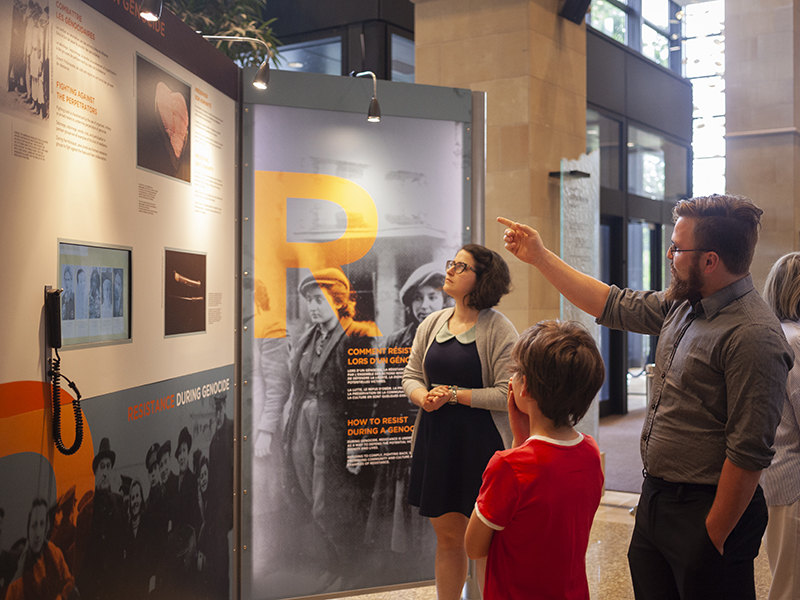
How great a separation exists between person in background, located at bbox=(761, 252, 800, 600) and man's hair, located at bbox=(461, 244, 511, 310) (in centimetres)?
102

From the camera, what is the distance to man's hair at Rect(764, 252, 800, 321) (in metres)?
2.47

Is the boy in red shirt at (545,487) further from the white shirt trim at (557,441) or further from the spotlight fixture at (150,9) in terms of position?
the spotlight fixture at (150,9)

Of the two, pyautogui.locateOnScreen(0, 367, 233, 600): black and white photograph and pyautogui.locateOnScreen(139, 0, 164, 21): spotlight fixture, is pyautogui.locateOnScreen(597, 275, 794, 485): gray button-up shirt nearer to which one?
pyautogui.locateOnScreen(0, 367, 233, 600): black and white photograph

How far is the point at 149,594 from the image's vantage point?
239cm

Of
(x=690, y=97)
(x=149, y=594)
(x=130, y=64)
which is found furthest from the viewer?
(x=690, y=97)

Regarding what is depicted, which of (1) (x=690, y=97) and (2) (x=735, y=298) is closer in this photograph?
(2) (x=735, y=298)

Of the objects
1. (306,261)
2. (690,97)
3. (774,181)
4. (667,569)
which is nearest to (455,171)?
(306,261)

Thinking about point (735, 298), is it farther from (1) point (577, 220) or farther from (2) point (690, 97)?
(2) point (690, 97)

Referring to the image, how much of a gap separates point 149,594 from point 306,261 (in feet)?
4.89

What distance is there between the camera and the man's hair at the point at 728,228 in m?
1.78

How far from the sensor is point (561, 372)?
1.50 m

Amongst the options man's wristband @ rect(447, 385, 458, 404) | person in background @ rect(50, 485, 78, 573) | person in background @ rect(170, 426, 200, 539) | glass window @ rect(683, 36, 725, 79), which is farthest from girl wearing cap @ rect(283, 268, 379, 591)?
glass window @ rect(683, 36, 725, 79)

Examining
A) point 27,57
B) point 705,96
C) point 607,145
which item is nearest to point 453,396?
point 27,57

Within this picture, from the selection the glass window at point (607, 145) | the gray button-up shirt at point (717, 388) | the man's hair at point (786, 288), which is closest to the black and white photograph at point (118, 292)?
the gray button-up shirt at point (717, 388)
